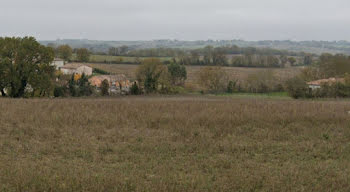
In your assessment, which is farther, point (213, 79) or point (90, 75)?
point (90, 75)

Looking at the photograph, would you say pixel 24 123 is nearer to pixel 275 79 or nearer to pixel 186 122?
pixel 186 122

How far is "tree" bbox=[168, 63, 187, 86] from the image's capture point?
78875 millimetres

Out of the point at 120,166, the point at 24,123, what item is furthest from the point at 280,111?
the point at 24,123

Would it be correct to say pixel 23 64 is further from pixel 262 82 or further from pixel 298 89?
pixel 262 82

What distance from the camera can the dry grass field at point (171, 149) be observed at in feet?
21.9

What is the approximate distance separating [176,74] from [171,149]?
231ft

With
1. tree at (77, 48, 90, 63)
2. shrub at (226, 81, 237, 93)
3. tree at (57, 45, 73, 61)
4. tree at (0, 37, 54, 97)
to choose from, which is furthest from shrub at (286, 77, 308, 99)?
tree at (57, 45, 73, 61)

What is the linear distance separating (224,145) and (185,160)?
1802mm

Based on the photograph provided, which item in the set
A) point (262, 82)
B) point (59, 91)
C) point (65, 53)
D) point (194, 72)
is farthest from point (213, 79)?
point (65, 53)

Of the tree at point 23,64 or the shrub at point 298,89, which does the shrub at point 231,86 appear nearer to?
the shrub at point 298,89

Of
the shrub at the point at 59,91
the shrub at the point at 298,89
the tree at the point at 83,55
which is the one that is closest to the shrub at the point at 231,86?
the shrub at the point at 298,89

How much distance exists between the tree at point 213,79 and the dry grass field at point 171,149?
55622mm

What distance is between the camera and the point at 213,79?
234 ft

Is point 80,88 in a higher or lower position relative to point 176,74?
lower
